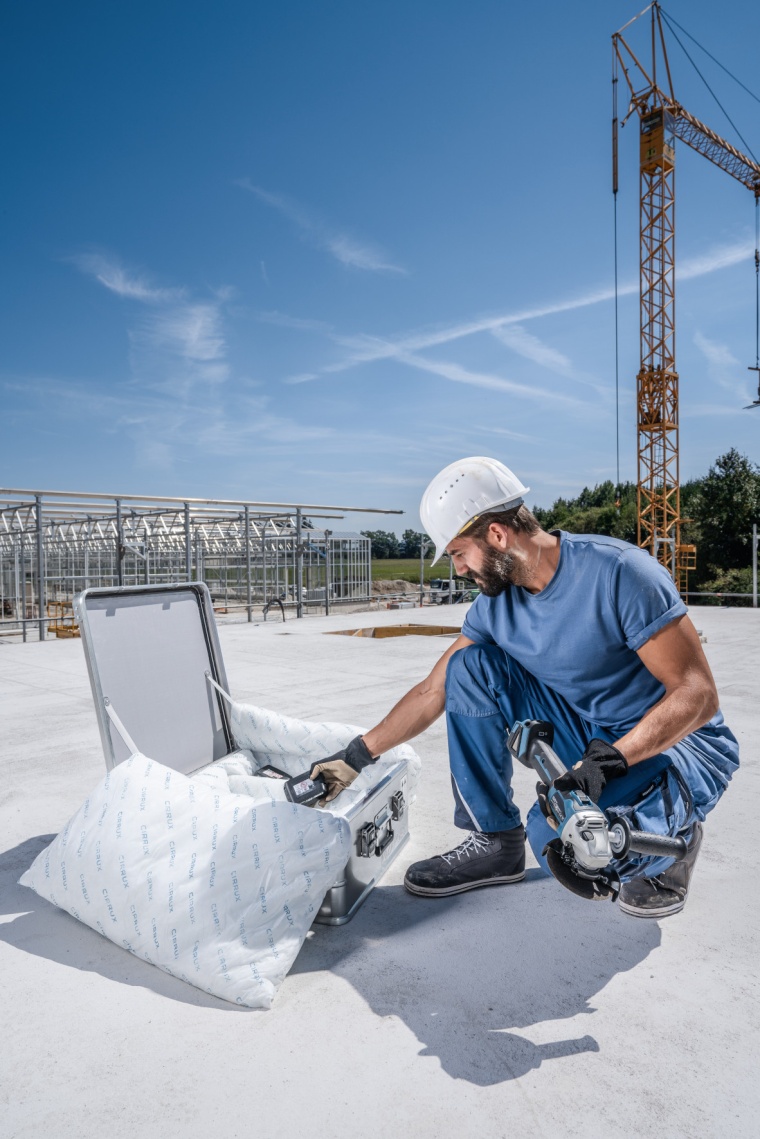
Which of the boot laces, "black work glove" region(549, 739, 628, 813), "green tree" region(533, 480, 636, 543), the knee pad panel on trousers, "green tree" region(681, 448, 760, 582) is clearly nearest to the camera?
"black work glove" region(549, 739, 628, 813)

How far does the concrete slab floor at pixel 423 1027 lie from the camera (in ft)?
4.33

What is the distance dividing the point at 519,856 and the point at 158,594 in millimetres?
1650

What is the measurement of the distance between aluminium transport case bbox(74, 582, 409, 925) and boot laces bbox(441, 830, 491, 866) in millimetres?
223

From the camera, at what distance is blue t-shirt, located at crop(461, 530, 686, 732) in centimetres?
183

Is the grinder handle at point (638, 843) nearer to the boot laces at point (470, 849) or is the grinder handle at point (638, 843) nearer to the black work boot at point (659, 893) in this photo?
the black work boot at point (659, 893)

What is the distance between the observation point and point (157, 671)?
266 centimetres

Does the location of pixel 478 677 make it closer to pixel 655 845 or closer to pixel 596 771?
pixel 596 771

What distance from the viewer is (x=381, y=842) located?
229 centimetres

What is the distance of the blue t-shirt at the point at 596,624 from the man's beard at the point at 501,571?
6 cm

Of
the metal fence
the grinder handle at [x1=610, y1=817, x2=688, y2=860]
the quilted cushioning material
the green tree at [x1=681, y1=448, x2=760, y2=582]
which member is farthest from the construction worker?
the green tree at [x1=681, y1=448, x2=760, y2=582]

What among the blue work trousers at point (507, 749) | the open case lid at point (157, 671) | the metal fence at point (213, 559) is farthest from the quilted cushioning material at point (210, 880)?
the metal fence at point (213, 559)

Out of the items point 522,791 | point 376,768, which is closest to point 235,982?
point 376,768

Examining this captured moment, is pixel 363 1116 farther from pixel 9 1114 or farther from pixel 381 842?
pixel 381 842

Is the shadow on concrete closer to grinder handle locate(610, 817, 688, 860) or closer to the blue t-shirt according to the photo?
grinder handle locate(610, 817, 688, 860)
